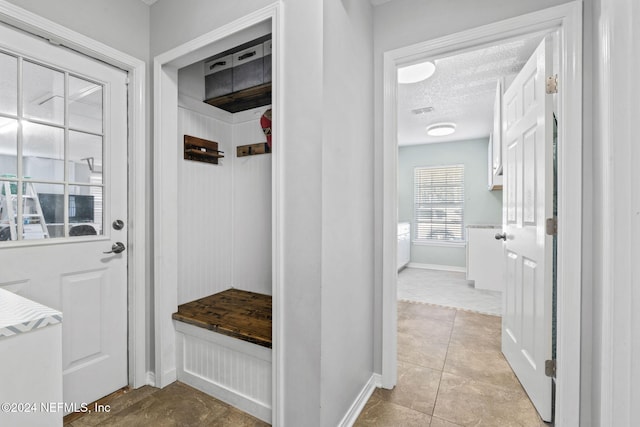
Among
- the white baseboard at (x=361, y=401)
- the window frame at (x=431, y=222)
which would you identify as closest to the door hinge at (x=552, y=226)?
the white baseboard at (x=361, y=401)

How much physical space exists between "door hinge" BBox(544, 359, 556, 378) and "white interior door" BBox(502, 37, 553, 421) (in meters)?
0.03

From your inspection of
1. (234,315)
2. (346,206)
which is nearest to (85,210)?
(234,315)

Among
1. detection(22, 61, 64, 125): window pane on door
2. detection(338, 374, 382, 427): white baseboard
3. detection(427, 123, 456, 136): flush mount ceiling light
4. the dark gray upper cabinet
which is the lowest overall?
detection(338, 374, 382, 427): white baseboard

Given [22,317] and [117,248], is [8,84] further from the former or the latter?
[22,317]

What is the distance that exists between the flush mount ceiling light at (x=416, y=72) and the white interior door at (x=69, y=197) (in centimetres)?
210

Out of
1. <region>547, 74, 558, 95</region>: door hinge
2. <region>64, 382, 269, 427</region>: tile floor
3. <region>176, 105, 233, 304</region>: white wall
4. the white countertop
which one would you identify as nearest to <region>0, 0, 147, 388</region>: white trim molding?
<region>64, 382, 269, 427</region>: tile floor

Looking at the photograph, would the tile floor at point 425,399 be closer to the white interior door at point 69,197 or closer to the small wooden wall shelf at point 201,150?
the white interior door at point 69,197

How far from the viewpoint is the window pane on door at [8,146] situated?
4.60 feet

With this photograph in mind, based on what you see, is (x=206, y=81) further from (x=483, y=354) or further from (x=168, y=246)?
(x=483, y=354)

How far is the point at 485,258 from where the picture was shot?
4.22 meters

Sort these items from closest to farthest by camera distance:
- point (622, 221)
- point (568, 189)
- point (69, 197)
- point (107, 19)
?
1. point (622, 221)
2. point (568, 189)
3. point (69, 197)
4. point (107, 19)

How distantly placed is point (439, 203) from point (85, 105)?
5.70 meters

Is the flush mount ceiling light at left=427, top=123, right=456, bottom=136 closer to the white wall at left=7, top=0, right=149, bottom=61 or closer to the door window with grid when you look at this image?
the white wall at left=7, top=0, right=149, bottom=61

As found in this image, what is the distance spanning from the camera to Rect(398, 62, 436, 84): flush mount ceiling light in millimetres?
2439
